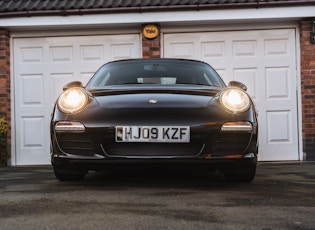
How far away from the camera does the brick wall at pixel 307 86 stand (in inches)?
280

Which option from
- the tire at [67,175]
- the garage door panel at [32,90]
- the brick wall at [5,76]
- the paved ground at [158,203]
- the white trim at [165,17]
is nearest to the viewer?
the paved ground at [158,203]

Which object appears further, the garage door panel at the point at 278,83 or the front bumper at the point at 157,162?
the garage door panel at the point at 278,83

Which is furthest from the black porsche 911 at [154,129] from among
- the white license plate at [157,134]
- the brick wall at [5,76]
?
the brick wall at [5,76]

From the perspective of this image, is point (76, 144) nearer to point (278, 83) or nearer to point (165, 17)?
point (165, 17)

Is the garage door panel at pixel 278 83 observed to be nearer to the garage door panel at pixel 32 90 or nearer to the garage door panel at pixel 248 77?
the garage door panel at pixel 248 77

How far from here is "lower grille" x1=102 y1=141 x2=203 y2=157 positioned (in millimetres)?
3486

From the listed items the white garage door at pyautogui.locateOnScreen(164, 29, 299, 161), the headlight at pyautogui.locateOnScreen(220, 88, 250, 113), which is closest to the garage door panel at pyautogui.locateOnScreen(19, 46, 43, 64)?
the white garage door at pyautogui.locateOnScreen(164, 29, 299, 161)

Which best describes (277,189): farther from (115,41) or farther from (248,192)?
(115,41)

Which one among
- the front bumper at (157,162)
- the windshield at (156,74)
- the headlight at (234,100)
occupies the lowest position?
the front bumper at (157,162)

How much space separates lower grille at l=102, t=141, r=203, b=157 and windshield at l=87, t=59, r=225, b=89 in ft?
3.30

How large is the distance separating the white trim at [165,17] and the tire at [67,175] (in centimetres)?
362

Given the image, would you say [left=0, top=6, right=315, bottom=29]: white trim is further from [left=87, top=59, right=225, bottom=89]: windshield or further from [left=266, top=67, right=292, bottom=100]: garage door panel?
[left=87, top=59, right=225, bottom=89]: windshield

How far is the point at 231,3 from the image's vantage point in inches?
276

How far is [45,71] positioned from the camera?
7.57 m
